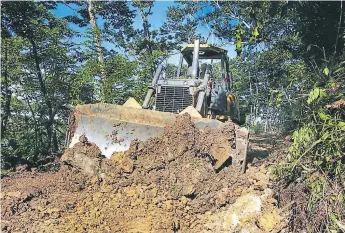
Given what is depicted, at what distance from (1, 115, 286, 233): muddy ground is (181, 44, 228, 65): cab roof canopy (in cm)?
309

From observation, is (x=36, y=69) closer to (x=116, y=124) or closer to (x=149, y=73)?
(x=149, y=73)

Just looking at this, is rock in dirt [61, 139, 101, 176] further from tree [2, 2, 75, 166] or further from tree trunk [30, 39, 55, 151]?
tree trunk [30, 39, 55, 151]

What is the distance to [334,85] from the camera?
14.5 feet

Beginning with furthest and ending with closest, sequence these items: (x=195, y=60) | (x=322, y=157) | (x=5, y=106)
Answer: (x=5, y=106)
(x=195, y=60)
(x=322, y=157)

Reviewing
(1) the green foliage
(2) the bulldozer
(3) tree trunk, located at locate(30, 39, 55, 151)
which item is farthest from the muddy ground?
(3) tree trunk, located at locate(30, 39, 55, 151)

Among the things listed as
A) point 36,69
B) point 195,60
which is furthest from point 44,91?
point 195,60

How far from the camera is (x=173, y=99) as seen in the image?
23.4 ft

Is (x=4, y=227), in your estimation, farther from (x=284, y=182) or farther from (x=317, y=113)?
(x=317, y=113)

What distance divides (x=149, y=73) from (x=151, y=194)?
7622mm

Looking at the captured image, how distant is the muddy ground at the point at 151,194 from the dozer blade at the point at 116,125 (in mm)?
233

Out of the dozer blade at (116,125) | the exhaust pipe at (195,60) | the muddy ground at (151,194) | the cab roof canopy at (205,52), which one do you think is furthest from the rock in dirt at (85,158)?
Result: the cab roof canopy at (205,52)

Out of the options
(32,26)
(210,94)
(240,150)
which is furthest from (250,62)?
(240,150)

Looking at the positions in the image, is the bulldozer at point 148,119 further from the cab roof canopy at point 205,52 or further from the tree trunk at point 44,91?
the tree trunk at point 44,91

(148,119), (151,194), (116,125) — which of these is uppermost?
(148,119)
